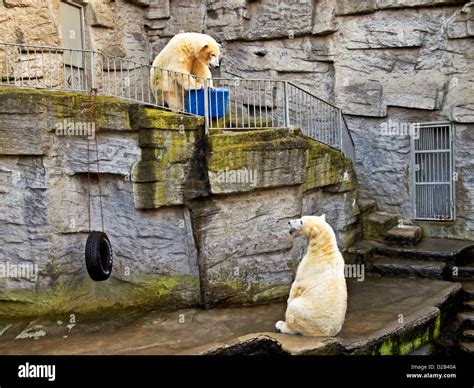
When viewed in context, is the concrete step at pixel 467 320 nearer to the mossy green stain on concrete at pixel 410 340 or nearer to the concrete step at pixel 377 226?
the mossy green stain on concrete at pixel 410 340

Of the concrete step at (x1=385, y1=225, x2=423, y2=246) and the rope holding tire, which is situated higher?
the rope holding tire

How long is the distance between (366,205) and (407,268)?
1.93m

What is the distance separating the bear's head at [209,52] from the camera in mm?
8266

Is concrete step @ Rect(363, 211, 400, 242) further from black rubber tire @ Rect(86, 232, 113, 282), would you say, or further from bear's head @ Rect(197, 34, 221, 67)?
black rubber tire @ Rect(86, 232, 113, 282)

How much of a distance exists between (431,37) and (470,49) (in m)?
0.72

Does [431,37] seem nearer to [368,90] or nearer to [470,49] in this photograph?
[470,49]

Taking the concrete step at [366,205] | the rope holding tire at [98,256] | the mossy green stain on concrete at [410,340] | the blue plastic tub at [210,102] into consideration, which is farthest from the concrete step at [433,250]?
the rope holding tire at [98,256]

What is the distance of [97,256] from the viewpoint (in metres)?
6.86

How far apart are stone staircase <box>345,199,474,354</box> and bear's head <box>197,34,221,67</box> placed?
3.97 metres

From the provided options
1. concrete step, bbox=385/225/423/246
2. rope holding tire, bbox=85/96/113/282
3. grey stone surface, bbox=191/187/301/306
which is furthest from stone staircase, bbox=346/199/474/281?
rope holding tire, bbox=85/96/113/282

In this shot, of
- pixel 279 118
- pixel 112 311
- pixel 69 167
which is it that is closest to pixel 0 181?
pixel 69 167

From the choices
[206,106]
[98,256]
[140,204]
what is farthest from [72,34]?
[98,256]

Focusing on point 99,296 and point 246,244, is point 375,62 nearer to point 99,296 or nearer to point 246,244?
point 246,244

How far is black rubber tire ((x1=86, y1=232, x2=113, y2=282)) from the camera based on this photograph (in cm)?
684
